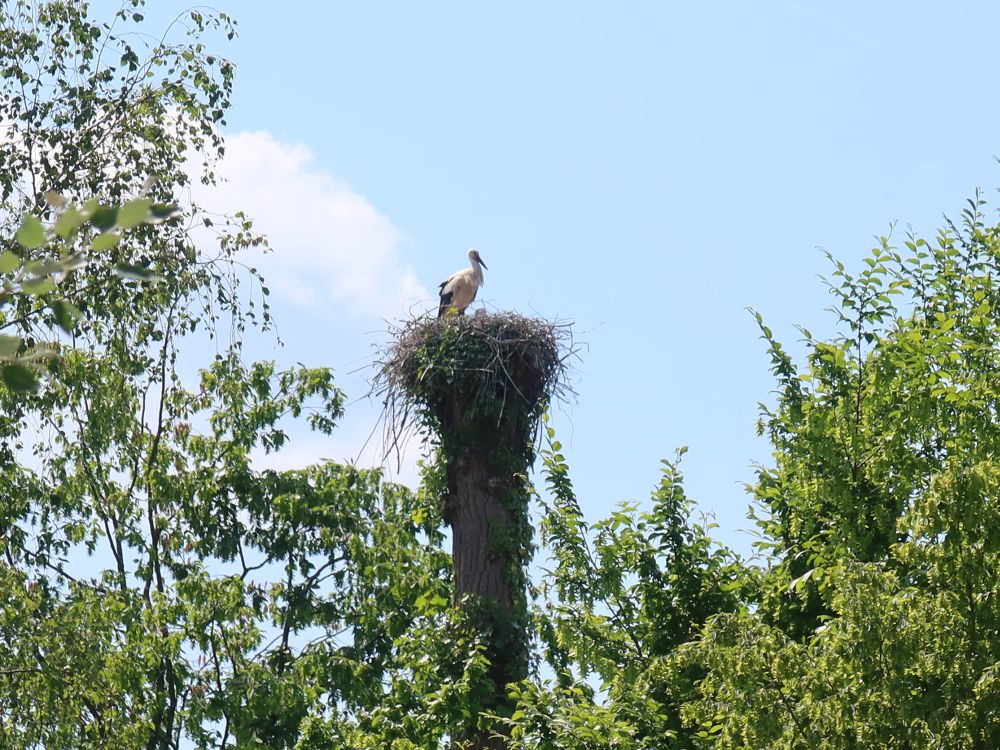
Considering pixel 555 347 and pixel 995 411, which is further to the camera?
pixel 555 347

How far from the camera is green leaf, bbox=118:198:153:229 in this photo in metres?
2.57

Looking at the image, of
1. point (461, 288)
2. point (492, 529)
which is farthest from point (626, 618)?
point (461, 288)

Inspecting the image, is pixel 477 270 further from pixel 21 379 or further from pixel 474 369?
pixel 21 379

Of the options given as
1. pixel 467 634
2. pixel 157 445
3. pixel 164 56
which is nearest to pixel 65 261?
pixel 467 634

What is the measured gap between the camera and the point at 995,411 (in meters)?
9.83

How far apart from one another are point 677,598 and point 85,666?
17.3ft

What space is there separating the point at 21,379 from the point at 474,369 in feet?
33.0

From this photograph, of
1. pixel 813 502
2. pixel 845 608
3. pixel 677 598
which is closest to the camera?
pixel 845 608

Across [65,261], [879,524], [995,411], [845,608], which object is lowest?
[65,261]

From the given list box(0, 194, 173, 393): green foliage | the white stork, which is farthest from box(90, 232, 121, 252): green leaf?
the white stork

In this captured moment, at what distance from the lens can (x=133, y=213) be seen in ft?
8.51

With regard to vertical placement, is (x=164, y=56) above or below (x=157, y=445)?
above

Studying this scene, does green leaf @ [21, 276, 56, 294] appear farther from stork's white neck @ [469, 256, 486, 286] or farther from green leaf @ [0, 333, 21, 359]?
stork's white neck @ [469, 256, 486, 286]

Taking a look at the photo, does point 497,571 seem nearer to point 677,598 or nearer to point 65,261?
point 677,598
